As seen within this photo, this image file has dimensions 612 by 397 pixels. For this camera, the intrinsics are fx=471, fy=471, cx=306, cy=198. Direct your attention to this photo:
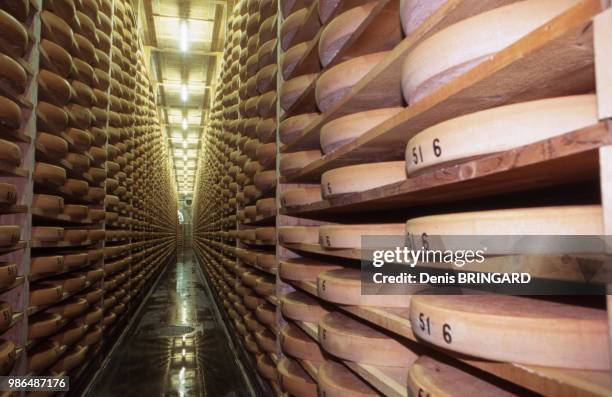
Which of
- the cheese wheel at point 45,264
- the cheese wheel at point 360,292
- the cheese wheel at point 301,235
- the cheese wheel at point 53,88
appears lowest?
the cheese wheel at point 360,292

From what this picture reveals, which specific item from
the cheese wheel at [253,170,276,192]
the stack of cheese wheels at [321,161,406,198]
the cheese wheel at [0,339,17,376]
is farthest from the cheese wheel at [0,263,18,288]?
the stack of cheese wheels at [321,161,406,198]

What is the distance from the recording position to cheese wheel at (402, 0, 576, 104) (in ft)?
2.80

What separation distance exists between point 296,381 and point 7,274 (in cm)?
140

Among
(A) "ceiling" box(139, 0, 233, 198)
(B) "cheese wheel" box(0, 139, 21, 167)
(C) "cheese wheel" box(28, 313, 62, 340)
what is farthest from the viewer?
(A) "ceiling" box(139, 0, 233, 198)

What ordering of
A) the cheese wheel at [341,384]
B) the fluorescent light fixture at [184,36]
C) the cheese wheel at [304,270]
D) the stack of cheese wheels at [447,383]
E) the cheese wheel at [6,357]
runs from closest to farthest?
the stack of cheese wheels at [447,383] < the cheese wheel at [341,384] < the cheese wheel at [6,357] < the cheese wheel at [304,270] < the fluorescent light fixture at [184,36]

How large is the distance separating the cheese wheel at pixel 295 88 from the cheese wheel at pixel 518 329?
1395 millimetres

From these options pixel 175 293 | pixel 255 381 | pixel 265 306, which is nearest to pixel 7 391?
pixel 265 306

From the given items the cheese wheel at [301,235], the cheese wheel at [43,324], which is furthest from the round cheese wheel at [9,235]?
the cheese wheel at [301,235]

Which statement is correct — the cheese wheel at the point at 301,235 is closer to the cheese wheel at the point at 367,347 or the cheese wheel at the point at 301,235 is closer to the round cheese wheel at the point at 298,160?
the round cheese wheel at the point at 298,160

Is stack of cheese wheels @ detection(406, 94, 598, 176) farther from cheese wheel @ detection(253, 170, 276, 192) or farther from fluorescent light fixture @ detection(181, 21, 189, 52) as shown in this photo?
fluorescent light fixture @ detection(181, 21, 189, 52)

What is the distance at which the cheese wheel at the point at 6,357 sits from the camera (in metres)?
2.02

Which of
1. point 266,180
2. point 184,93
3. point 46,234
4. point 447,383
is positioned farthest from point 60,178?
point 184,93

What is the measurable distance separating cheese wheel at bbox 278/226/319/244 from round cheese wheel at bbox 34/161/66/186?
139 centimetres

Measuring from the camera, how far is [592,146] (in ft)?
2.08
